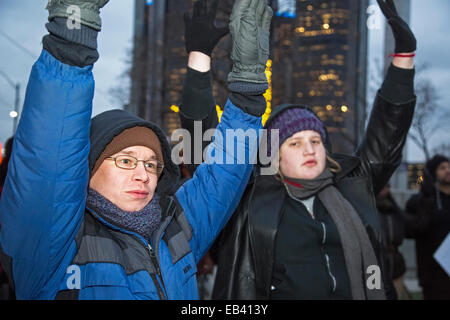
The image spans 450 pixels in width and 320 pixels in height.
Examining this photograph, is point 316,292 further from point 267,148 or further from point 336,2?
point 336,2

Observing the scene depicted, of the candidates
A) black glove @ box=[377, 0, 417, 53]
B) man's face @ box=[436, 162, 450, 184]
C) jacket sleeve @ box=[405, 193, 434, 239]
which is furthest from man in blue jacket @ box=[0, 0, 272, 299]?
man's face @ box=[436, 162, 450, 184]

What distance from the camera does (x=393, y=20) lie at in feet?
7.52

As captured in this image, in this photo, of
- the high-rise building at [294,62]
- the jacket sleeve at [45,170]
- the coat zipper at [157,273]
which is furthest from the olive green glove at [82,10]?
the high-rise building at [294,62]

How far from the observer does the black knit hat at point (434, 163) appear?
4.29 meters

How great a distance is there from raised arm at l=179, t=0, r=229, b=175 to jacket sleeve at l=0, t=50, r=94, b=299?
949 mm

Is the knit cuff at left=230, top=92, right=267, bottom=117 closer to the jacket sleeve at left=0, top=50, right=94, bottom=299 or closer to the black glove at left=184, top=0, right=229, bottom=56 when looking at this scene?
the black glove at left=184, top=0, right=229, bottom=56

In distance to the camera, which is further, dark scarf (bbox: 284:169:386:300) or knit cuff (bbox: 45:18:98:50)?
dark scarf (bbox: 284:169:386:300)

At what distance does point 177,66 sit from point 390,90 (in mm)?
10517

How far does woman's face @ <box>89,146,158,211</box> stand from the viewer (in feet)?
5.09

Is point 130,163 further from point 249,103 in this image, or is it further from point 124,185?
point 249,103

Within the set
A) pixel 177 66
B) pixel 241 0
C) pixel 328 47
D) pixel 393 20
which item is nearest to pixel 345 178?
pixel 393 20

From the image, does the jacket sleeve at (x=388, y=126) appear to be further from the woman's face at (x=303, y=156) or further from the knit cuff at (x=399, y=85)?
the woman's face at (x=303, y=156)

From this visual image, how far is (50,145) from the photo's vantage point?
115cm

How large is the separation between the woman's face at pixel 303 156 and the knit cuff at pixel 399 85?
20.1 inches
